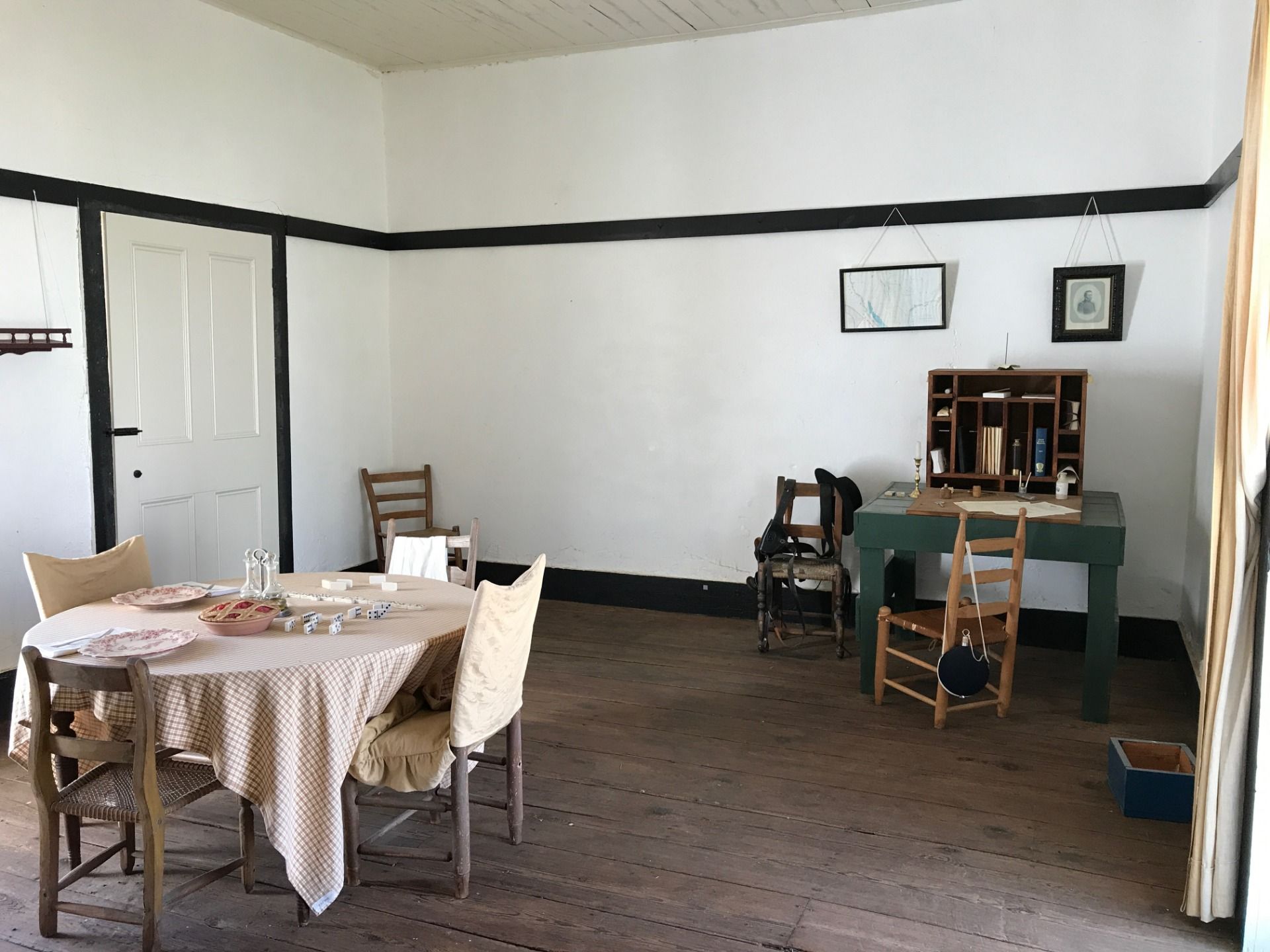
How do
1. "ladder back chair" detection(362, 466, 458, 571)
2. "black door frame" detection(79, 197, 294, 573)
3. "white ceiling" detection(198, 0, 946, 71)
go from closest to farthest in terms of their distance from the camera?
"black door frame" detection(79, 197, 294, 573), "white ceiling" detection(198, 0, 946, 71), "ladder back chair" detection(362, 466, 458, 571)

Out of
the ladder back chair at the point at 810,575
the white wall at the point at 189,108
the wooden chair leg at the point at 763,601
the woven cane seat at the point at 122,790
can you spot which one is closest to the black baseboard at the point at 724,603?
the ladder back chair at the point at 810,575

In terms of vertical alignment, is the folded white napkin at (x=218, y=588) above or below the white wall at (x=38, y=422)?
below

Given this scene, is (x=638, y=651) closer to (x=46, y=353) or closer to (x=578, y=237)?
(x=578, y=237)

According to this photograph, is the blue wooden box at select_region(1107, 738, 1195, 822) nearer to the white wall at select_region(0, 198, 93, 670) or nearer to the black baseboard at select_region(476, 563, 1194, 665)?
the black baseboard at select_region(476, 563, 1194, 665)

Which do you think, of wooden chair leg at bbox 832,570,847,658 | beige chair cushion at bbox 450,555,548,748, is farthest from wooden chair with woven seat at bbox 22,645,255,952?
wooden chair leg at bbox 832,570,847,658

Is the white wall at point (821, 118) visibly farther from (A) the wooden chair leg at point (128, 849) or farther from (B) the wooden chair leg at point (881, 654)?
(A) the wooden chair leg at point (128, 849)

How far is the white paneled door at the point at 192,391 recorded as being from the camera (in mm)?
5270

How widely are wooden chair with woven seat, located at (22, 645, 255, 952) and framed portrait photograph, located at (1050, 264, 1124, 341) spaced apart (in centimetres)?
486

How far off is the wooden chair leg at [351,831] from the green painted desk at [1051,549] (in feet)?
8.99

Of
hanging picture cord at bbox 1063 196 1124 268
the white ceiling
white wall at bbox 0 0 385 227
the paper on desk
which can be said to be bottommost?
the paper on desk

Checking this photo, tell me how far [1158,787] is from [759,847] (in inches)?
59.6

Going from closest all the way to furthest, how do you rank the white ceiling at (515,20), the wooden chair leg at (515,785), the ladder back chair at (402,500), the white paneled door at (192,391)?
the wooden chair leg at (515,785) → the white paneled door at (192,391) → the white ceiling at (515,20) → the ladder back chair at (402,500)

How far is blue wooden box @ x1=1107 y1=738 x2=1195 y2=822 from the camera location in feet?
12.0

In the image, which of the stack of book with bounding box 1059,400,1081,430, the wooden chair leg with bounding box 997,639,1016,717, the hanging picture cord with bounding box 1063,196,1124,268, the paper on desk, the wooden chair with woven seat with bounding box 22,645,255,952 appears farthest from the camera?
the hanging picture cord with bounding box 1063,196,1124,268
